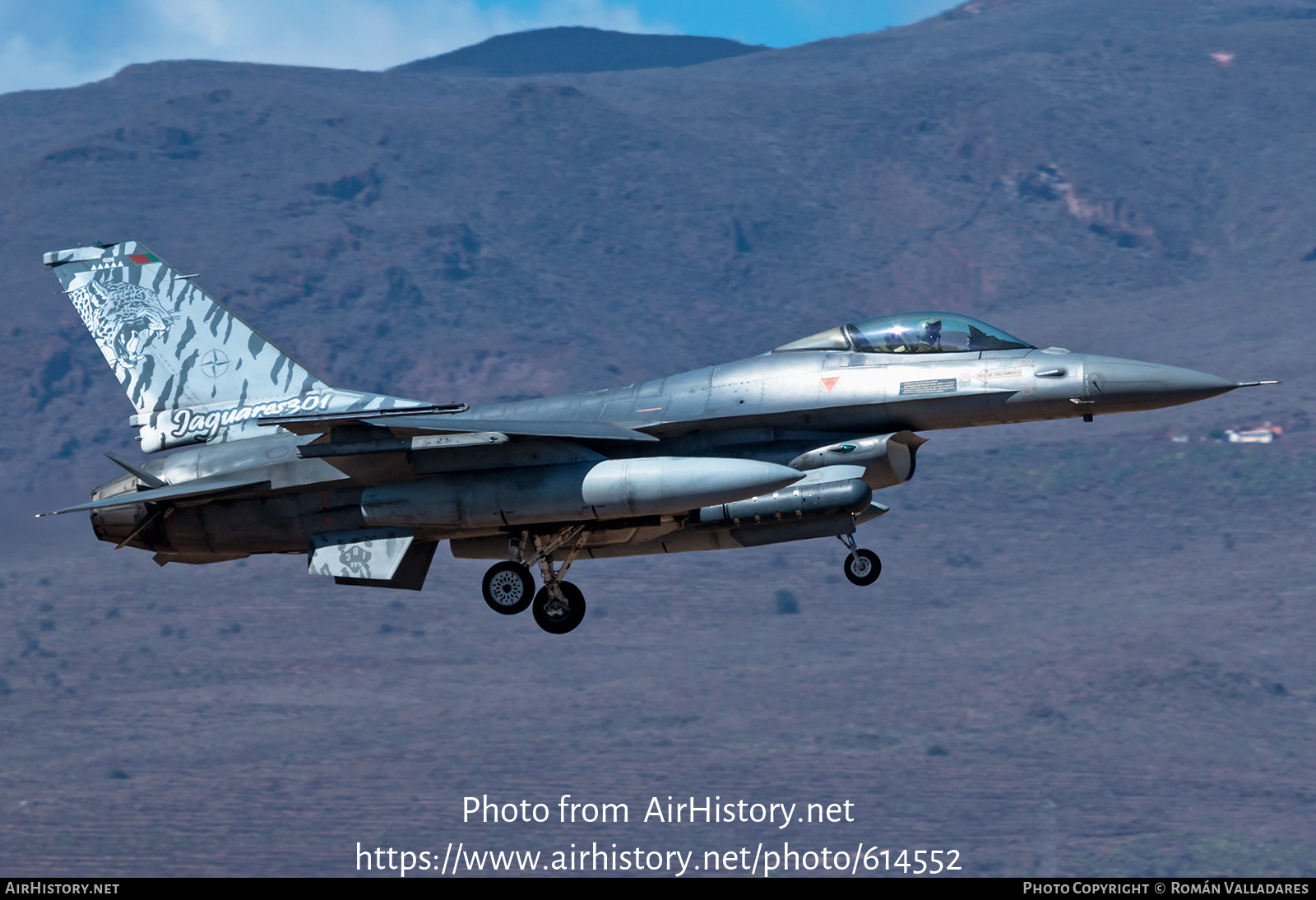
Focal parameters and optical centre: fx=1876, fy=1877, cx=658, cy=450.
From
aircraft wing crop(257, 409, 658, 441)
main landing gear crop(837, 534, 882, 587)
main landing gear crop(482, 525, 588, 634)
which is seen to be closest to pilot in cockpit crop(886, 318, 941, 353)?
main landing gear crop(837, 534, 882, 587)

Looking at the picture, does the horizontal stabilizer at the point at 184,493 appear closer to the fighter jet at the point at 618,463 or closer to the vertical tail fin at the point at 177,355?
the fighter jet at the point at 618,463

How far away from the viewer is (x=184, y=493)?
27.8 meters

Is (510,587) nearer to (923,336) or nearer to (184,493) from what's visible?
(184,493)

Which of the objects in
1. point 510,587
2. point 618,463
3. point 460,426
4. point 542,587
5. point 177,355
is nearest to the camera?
point 618,463

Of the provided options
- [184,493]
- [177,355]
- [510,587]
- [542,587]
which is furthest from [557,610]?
[177,355]

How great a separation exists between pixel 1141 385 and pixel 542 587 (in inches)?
357

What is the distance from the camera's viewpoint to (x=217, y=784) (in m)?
195

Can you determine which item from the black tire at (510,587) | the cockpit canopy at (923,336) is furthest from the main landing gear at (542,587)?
the cockpit canopy at (923,336)

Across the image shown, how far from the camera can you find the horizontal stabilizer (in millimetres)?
27734

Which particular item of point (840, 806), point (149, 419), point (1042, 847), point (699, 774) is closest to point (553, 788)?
point (699, 774)

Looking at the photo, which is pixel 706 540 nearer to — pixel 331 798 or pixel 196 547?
pixel 196 547

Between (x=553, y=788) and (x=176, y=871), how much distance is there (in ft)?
131

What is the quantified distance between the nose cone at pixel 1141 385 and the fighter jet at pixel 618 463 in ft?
0.10
